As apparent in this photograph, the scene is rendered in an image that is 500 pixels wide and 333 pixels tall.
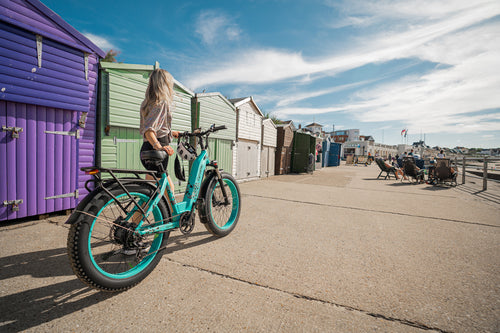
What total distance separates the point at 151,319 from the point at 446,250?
11.5 feet

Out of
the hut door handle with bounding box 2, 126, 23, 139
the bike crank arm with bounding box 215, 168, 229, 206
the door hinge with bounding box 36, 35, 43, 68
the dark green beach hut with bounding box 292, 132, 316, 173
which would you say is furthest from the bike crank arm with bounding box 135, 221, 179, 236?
the dark green beach hut with bounding box 292, 132, 316, 173

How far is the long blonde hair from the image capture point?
2.38 metres

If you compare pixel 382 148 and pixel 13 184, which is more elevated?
pixel 382 148

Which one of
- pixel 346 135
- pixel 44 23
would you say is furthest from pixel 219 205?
pixel 346 135

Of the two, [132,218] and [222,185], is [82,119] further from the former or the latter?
[132,218]

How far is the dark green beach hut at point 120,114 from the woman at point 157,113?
113 inches

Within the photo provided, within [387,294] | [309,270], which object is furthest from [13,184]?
[387,294]

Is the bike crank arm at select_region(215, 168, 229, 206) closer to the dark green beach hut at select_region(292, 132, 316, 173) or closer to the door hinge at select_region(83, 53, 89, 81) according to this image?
the door hinge at select_region(83, 53, 89, 81)

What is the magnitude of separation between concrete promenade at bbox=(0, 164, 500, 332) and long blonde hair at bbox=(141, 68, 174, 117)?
1663 millimetres

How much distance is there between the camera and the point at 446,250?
116 inches

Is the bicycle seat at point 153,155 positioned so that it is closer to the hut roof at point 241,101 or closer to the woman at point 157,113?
the woman at point 157,113

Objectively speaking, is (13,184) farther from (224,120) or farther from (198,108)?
(224,120)

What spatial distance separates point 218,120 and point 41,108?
488 centimetres

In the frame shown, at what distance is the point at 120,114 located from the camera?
488 cm
